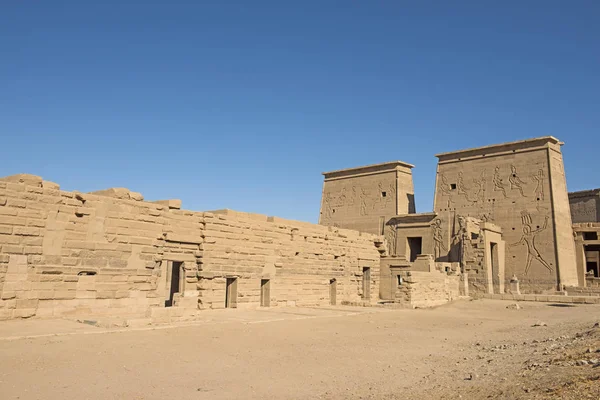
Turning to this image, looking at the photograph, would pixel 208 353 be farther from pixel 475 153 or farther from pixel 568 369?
pixel 475 153

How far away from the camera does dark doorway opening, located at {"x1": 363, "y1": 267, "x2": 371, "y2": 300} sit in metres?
20.3

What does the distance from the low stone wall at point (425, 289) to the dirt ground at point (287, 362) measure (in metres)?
6.30

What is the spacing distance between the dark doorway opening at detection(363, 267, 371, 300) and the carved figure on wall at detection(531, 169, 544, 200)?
12.1 meters

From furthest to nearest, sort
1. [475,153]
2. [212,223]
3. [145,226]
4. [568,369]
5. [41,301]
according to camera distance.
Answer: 1. [475,153]
2. [212,223]
3. [145,226]
4. [41,301]
5. [568,369]

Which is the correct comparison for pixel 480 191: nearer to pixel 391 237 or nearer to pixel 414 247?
pixel 414 247

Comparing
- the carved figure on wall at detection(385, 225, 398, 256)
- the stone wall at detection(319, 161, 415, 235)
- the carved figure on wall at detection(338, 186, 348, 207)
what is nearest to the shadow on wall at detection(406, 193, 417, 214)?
the stone wall at detection(319, 161, 415, 235)

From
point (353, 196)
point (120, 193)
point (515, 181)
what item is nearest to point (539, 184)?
point (515, 181)

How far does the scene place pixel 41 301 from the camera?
10.1 m

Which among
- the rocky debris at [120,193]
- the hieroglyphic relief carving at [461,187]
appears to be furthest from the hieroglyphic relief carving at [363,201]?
the rocky debris at [120,193]

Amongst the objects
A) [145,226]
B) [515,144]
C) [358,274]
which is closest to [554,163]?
[515,144]

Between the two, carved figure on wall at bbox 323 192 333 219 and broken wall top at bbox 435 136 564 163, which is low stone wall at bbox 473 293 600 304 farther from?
carved figure on wall at bbox 323 192 333 219

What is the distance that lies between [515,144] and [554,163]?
90.5 inches

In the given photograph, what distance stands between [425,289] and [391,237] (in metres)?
12.6

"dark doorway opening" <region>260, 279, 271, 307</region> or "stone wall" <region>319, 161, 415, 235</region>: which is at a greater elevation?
"stone wall" <region>319, 161, 415, 235</region>
